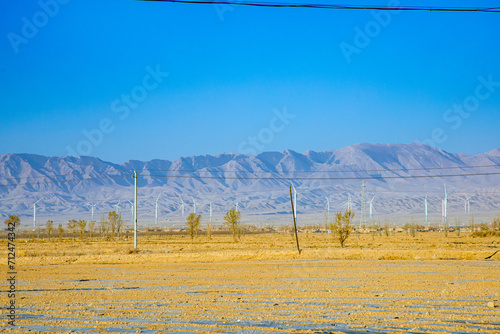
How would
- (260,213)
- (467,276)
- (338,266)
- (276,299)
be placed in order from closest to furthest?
(276,299), (467,276), (338,266), (260,213)

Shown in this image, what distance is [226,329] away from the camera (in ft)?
34.2

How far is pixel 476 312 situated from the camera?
475 inches

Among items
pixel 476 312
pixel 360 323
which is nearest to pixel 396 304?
pixel 476 312

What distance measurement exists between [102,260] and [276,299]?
68.2ft

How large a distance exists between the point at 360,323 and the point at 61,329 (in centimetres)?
607

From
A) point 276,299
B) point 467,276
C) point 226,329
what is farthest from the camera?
point 467,276

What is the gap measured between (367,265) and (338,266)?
1.54 m

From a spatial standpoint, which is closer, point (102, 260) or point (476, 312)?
point (476, 312)

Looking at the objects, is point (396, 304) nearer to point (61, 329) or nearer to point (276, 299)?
point (276, 299)

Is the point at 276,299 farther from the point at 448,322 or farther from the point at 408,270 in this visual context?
the point at 408,270

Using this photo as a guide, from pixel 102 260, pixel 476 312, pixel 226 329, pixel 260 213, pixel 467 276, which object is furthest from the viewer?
pixel 260 213

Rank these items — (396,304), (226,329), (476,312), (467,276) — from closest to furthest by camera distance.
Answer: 1. (226,329)
2. (476,312)
3. (396,304)
4. (467,276)

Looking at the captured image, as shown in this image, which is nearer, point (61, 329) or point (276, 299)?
point (61, 329)

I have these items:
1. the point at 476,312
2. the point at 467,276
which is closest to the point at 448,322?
the point at 476,312
